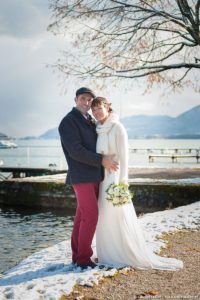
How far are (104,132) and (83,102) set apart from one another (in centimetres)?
50

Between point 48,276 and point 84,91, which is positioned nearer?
point 48,276

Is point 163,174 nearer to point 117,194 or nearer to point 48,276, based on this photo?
point 117,194

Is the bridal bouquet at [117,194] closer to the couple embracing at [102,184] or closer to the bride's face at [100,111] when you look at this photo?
the couple embracing at [102,184]

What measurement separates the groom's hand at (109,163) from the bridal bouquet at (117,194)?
23 centimetres

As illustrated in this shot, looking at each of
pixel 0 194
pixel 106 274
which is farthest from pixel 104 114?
pixel 0 194

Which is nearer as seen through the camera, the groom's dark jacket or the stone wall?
the groom's dark jacket

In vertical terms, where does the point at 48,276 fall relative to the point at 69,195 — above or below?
below

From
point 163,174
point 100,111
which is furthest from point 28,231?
point 163,174

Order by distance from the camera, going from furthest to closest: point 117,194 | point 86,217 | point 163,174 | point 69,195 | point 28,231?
1. point 163,174
2. point 69,195
3. point 28,231
4. point 86,217
5. point 117,194

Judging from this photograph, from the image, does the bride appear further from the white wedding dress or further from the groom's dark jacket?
the groom's dark jacket

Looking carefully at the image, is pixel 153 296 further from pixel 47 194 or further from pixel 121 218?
pixel 47 194

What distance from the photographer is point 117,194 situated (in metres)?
5.75

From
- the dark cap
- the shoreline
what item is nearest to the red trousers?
the dark cap

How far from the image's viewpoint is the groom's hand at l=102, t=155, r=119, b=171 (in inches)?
229
